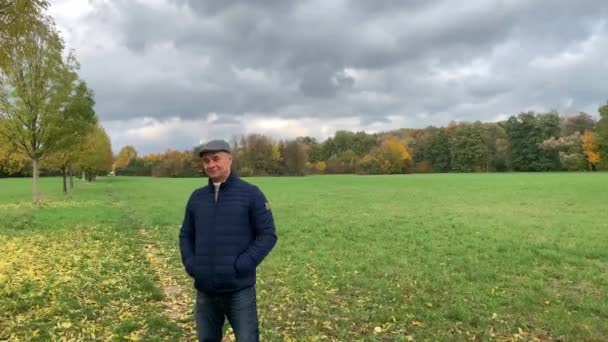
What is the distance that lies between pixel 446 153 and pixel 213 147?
405ft

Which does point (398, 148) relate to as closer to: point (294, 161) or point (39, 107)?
point (294, 161)

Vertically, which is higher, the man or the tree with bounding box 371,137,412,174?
the tree with bounding box 371,137,412,174

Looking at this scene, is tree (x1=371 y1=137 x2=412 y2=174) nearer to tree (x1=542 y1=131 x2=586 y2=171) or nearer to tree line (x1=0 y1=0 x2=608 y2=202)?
tree line (x1=0 y1=0 x2=608 y2=202)

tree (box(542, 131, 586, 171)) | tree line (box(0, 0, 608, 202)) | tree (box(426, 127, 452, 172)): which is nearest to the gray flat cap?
tree line (box(0, 0, 608, 202))

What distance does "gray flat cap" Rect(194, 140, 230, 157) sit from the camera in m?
3.84

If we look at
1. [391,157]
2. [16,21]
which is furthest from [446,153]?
[16,21]

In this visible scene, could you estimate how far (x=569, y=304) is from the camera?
23.7 feet

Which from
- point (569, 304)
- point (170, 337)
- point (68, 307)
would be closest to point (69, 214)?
point (68, 307)

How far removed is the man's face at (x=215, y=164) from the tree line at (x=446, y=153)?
101059 millimetres

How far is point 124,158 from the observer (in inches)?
5172

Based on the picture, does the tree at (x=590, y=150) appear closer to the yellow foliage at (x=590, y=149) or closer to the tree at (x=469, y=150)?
the yellow foliage at (x=590, y=149)

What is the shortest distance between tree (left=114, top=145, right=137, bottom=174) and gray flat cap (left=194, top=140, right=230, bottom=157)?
127536 mm

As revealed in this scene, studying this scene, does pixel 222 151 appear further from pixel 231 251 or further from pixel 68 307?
pixel 68 307

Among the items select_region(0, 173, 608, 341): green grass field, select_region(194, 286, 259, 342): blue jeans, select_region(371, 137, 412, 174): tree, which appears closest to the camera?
select_region(194, 286, 259, 342): blue jeans
